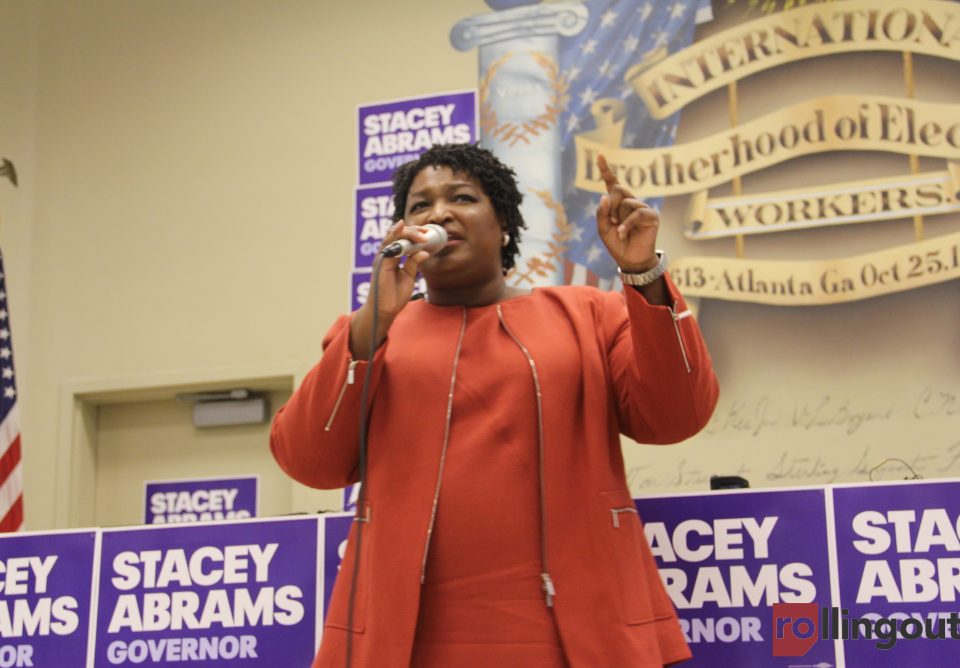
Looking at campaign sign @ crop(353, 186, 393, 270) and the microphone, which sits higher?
campaign sign @ crop(353, 186, 393, 270)

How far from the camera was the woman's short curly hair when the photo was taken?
1.91 metres

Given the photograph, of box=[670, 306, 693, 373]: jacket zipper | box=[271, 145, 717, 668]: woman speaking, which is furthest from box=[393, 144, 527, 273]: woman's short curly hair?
box=[670, 306, 693, 373]: jacket zipper

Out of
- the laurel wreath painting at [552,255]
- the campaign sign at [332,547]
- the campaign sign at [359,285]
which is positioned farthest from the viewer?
the laurel wreath painting at [552,255]

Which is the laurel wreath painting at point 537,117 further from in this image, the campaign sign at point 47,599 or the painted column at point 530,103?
the campaign sign at point 47,599

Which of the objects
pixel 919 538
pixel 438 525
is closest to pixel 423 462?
pixel 438 525

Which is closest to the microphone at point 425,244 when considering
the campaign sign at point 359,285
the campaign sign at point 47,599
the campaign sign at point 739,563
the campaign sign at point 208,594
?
the campaign sign at point 739,563

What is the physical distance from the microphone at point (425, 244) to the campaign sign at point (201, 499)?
3.46 m

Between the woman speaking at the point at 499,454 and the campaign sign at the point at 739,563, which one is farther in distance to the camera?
the campaign sign at the point at 739,563

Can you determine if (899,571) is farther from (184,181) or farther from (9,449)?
(184,181)

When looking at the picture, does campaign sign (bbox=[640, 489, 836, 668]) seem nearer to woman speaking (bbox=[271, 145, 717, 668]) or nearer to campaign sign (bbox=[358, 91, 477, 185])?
woman speaking (bbox=[271, 145, 717, 668])

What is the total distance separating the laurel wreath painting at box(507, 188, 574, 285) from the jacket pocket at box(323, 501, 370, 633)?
286 centimetres

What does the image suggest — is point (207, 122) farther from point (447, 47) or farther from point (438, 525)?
point (438, 525)

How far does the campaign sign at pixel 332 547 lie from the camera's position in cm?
223

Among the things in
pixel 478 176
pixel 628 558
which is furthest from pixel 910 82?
pixel 628 558
